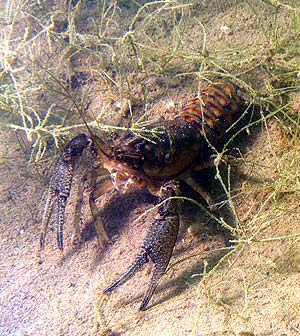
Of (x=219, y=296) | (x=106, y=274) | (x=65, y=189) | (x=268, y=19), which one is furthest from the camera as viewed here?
(x=268, y=19)

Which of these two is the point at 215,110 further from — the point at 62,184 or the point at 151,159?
the point at 62,184

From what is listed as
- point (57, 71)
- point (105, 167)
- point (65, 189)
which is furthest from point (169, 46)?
point (65, 189)

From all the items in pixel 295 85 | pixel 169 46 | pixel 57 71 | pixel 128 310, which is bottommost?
pixel 128 310

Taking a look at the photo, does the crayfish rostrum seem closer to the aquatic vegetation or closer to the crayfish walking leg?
the crayfish walking leg

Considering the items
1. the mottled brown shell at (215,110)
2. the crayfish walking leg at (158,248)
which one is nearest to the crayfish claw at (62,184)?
the crayfish walking leg at (158,248)

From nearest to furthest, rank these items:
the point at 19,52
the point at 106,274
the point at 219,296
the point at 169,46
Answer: the point at 219,296 < the point at 106,274 < the point at 169,46 < the point at 19,52

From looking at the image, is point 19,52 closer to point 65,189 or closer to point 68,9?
point 68,9

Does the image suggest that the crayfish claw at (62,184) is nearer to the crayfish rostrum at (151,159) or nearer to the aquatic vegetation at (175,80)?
the crayfish rostrum at (151,159)

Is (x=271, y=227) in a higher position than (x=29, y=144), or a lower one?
lower

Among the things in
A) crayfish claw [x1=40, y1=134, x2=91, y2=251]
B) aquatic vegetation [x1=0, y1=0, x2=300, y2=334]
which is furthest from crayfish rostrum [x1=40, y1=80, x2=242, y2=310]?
aquatic vegetation [x1=0, y1=0, x2=300, y2=334]
